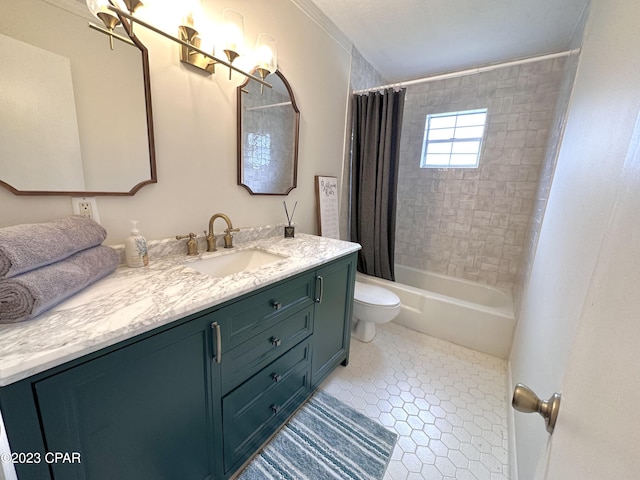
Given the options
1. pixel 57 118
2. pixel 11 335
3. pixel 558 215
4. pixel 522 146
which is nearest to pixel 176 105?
pixel 57 118

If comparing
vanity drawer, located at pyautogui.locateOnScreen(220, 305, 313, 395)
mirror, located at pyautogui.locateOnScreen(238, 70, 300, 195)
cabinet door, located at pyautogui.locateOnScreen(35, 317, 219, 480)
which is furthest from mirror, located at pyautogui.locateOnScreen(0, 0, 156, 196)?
vanity drawer, located at pyautogui.locateOnScreen(220, 305, 313, 395)

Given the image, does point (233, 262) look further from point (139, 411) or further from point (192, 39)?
point (192, 39)

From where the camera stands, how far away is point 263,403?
1138 mm

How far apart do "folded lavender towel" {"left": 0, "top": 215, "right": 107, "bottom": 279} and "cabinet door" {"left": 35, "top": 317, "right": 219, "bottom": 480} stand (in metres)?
0.29

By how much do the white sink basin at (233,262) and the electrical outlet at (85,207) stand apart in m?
0.39

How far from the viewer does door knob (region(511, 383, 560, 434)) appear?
1.55 ft

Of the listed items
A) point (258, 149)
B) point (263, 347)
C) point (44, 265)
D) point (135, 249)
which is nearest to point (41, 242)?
point (44, 265)

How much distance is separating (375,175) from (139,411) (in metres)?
2.21

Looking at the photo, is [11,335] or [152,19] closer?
[11,335]

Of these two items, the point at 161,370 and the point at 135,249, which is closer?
the point at 161,370

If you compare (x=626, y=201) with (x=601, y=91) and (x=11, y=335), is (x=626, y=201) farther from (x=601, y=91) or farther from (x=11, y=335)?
(x=11, y=335)

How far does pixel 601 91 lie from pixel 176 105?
5.34ft

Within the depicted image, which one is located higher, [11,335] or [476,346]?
[11,335]

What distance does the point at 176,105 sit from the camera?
1.18m
